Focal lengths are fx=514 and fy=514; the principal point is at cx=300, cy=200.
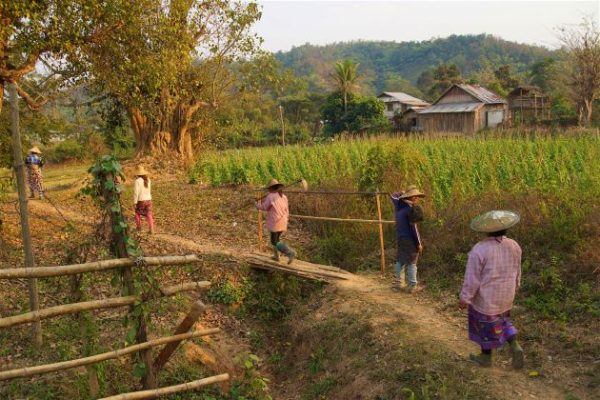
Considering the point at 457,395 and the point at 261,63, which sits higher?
the point at 261,63

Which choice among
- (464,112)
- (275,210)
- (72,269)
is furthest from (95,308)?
(464,112)

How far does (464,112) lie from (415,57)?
88.9m

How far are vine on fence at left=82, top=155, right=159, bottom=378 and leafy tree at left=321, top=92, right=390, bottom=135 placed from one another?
1375 inches

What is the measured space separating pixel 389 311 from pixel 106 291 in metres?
4.04

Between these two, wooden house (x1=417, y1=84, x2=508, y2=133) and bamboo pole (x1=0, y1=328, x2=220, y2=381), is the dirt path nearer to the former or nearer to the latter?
bamboo pole (x1=0, y1=328, x2=220, y2=381)

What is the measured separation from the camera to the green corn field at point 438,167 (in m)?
10.7

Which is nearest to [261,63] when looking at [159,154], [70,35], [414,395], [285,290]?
[159,154]

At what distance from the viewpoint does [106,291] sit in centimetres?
744

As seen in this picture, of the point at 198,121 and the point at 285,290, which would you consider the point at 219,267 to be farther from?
the point at 198,121

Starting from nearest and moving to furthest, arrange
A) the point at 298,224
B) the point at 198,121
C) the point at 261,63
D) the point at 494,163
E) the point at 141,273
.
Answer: the point at 141,273, the point at 298,224, the point at 494,163, the point at 261,63, the point at 198,121

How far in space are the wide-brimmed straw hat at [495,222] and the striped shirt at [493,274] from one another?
118 mm

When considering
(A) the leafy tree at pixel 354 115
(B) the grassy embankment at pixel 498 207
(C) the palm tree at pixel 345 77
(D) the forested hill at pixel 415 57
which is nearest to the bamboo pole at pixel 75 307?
(B) the grassy embankment at pixel 498 207

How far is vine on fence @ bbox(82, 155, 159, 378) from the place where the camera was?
4.11 m

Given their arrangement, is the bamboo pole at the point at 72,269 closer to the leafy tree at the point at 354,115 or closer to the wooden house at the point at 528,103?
the leafy tree at the point at 354,115
